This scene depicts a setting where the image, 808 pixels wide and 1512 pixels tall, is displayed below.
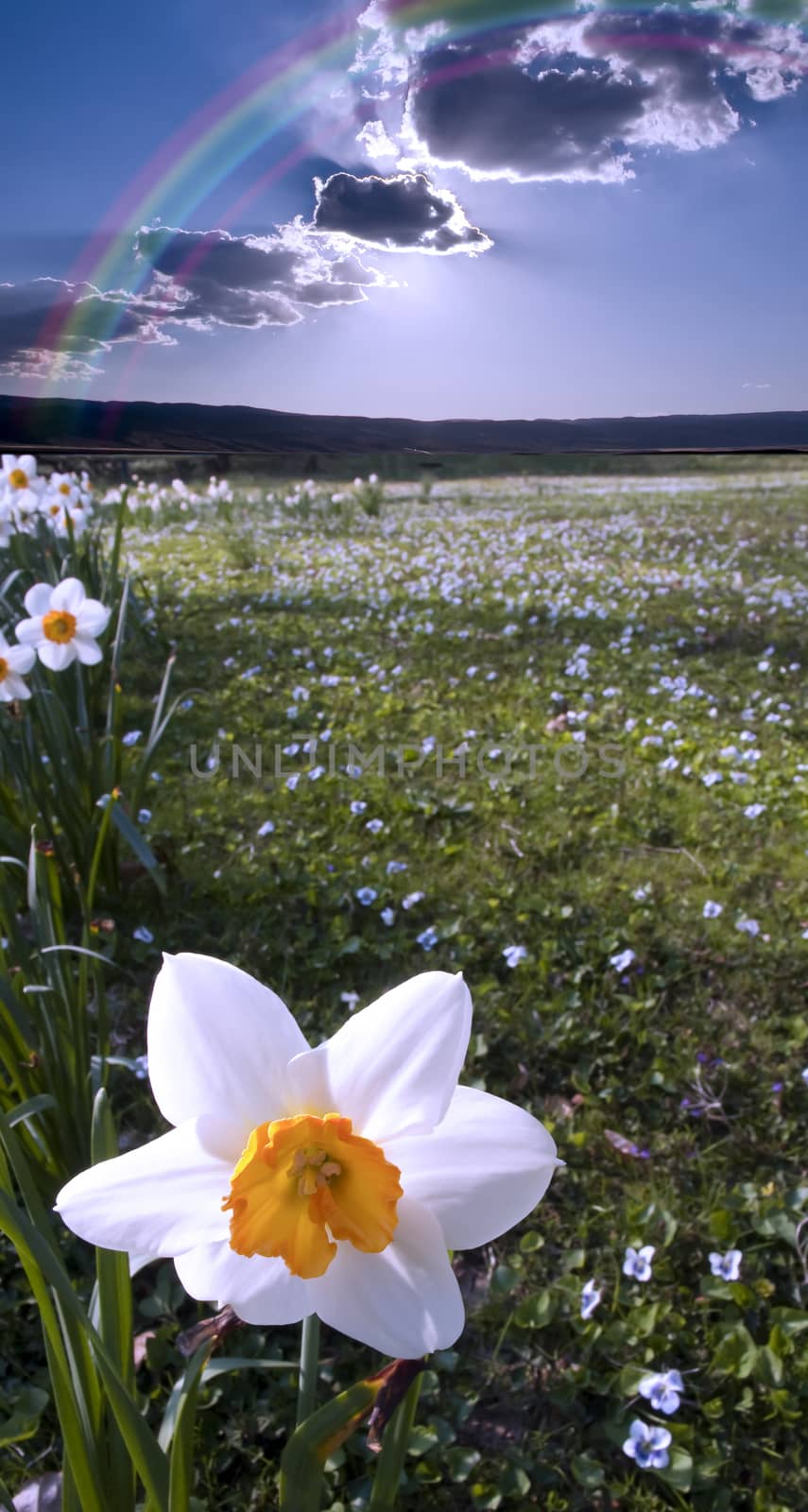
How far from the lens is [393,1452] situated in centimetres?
60

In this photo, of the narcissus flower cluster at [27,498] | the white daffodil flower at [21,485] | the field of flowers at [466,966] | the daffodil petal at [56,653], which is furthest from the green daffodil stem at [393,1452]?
the white daffodil flower at [21,485]

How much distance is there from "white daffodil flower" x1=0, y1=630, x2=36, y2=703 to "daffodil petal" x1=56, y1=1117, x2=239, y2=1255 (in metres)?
1.15

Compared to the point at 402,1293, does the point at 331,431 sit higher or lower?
higher

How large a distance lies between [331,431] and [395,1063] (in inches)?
20.6

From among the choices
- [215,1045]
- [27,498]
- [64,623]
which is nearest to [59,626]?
[64,623]

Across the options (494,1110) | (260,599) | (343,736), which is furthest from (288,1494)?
(260,599)

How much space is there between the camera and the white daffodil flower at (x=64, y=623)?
63.2 inches

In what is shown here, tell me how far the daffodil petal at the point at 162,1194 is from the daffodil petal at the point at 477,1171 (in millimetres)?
87

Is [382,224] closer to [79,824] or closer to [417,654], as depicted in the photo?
[79,824]

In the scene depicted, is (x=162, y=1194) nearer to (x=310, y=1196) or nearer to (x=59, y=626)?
(x=310, y=1196)

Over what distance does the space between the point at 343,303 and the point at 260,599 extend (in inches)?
136

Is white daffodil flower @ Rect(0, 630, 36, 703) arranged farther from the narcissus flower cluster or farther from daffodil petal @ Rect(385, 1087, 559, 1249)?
daffodil petal @ Rect(385, 1087, 559, 1249)

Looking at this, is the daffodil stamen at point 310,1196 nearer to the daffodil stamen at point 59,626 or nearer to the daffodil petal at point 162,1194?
the daffodil petal at point 162,1194

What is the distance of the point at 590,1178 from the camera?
1344mm
